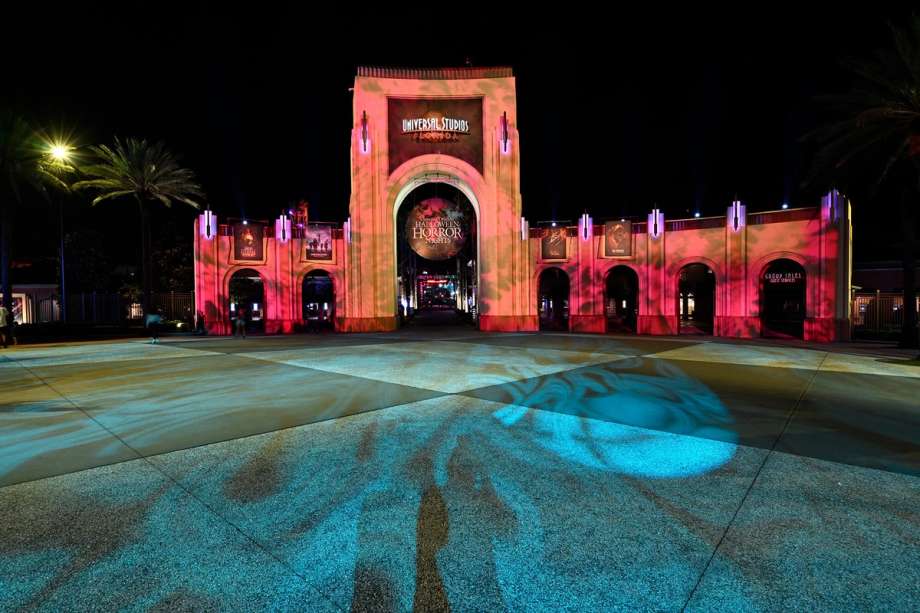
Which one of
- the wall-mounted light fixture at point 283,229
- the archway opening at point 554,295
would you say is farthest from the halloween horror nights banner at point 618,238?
the wall-mounted light fixture at point 283,229

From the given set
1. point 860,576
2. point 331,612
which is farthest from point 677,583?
point 331,612

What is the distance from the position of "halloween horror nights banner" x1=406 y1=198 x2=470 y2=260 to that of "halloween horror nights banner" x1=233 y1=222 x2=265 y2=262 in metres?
10.2

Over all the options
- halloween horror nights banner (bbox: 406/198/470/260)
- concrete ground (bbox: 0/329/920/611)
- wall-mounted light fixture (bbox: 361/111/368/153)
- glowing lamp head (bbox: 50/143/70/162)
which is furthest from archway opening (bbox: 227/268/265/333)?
concrete ground (bbox: 0/329/920/611)

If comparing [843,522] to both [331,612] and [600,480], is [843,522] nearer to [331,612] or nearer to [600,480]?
[600,480]

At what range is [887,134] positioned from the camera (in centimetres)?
1695

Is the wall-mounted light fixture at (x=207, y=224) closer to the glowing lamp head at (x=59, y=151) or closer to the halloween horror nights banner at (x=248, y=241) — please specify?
the halloween horror nights banner at (x=248, y=241)

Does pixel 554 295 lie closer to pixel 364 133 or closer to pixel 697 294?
pixel 697 294

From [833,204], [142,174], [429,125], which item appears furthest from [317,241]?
[833,204]

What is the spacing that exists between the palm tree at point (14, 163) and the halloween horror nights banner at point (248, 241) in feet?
32.8

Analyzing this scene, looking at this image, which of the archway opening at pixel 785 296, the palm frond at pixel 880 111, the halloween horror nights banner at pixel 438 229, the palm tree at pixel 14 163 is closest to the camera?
the palm frond at pixel 880 111

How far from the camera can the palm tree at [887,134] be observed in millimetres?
16031

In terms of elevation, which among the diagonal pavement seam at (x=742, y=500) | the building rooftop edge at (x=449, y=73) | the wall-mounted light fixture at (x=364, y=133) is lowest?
the diagonal pavement seam at (x=742, y=500)

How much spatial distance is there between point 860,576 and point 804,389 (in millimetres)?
8397

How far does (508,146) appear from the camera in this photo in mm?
29328
